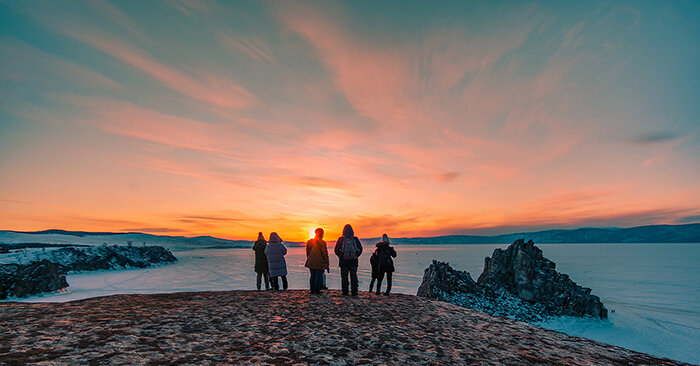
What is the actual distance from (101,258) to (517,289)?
254 feet

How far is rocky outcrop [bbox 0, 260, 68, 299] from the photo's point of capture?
2811 centimetres

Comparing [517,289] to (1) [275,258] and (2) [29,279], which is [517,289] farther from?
(2) [29,279]

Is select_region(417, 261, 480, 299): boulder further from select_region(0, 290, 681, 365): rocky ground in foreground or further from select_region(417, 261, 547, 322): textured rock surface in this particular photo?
select_region(0, 290, 681, 365): rocky ground in foreground

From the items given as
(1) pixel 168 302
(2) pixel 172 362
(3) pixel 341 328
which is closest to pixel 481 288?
(3) pixel 341 328

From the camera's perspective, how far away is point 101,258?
63031mm

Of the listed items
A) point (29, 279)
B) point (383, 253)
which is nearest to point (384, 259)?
point (383, 253)

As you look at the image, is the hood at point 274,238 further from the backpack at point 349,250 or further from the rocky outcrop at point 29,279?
the rocky outcrop at point 29,279

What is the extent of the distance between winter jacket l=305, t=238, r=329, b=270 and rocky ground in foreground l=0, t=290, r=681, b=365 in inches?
104

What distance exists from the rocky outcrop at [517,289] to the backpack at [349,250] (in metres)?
13.1

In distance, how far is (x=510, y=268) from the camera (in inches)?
1240

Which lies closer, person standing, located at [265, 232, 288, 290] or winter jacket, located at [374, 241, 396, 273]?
winter jacket, located at [374, 241, 396, 273]

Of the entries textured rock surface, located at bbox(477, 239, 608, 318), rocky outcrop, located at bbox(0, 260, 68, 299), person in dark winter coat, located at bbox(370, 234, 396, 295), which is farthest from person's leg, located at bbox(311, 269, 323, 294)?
rocky outcrop, located at bbox(0, 260, 68, 299)

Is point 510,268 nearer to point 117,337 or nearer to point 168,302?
point 168,302

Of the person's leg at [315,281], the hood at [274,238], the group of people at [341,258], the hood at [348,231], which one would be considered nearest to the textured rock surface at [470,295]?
the group of people at [341,258]
